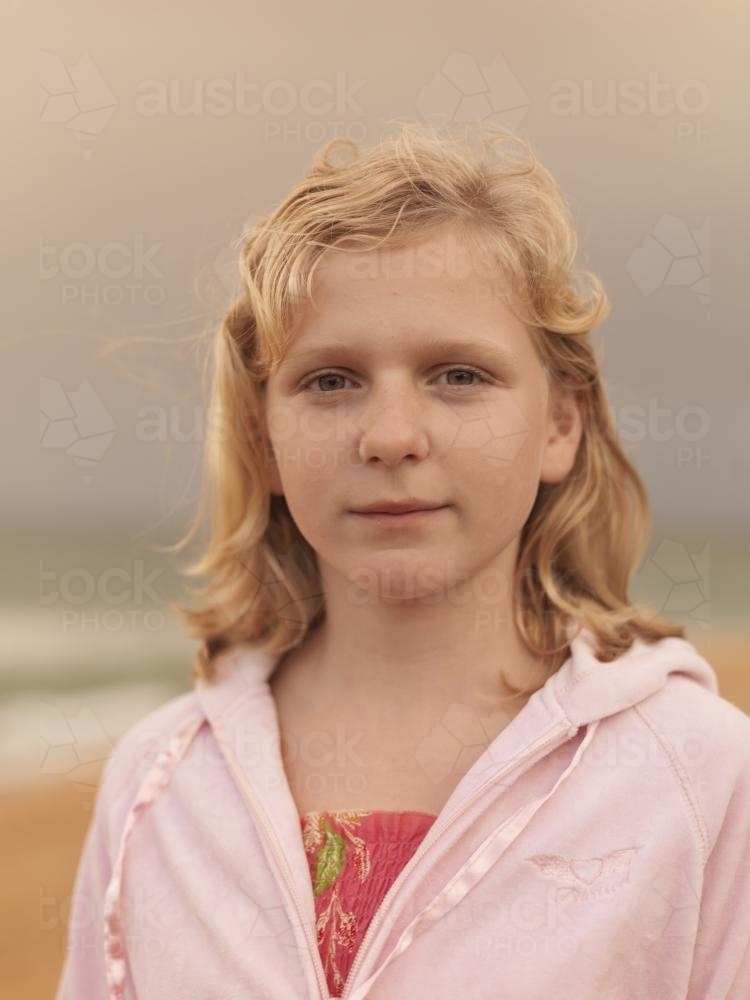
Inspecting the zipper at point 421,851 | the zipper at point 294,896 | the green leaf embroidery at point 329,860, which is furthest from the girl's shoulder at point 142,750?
the zipper at point 421,851

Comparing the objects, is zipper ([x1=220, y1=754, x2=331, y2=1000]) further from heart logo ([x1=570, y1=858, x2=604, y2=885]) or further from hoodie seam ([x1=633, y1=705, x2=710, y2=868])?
hoodie seam ([x1=633, y1=705, x2=710, y2=868])

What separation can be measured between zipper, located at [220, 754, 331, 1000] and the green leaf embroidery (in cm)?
4

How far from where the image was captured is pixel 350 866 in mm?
1256

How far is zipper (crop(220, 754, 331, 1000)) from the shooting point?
3.88 ft

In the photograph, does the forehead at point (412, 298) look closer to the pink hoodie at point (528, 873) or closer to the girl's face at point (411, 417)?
the girl's face at point (411, 417)

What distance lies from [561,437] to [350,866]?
0.60 metres

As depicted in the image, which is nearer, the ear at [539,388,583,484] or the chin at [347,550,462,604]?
the chin at [347,550,462,604]

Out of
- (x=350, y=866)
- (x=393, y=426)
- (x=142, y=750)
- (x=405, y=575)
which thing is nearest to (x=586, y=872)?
(x=350, y=866)

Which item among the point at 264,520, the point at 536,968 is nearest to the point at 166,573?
the point at 264,520

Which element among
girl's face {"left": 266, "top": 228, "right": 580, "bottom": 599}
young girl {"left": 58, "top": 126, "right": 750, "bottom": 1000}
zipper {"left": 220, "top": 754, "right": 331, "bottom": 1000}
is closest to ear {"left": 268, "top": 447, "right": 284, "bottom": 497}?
young girl {"left": 58, "top": 126, "right": 750, "bottom": 1000}

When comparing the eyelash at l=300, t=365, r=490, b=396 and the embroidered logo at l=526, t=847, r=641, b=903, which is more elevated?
the eyelash at l=300, t=365, r=490, b=396

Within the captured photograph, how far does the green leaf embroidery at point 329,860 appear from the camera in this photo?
1259 millimetres

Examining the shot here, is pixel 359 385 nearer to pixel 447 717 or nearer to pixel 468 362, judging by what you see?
pixel 468 362

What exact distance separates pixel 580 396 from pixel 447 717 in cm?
47
